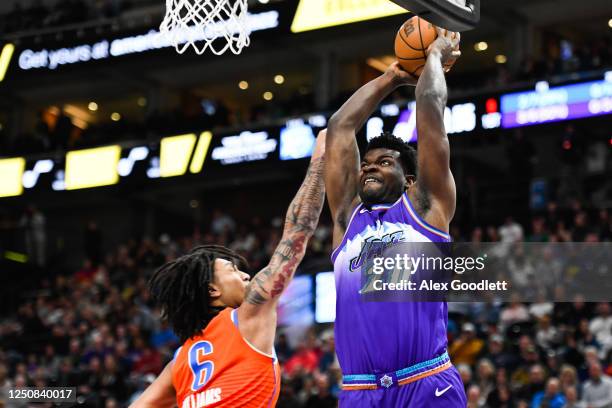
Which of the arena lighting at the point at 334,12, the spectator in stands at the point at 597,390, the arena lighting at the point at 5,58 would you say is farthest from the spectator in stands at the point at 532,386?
the arena lighting at the point at 5,58

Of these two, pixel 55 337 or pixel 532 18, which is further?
pixel 532 18

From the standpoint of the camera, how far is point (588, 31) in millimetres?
21812

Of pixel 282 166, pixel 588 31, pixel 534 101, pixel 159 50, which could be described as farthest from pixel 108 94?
pixel 534 101

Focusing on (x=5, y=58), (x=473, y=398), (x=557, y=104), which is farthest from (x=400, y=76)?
(x=5, y=58)

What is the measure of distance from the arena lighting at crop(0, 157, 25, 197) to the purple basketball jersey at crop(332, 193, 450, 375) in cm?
1659

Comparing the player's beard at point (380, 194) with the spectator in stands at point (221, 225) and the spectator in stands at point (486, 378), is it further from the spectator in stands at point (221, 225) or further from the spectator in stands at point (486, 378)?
the spectator in stands at point (221, 225)

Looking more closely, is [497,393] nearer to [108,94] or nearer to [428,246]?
[428,246]

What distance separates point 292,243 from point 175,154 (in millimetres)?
14528

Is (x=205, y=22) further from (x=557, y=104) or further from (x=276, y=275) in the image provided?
(x=557, y=104)

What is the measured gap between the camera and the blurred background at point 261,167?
12.9m

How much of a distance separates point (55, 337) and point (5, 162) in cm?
429

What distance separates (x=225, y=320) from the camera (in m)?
4.71

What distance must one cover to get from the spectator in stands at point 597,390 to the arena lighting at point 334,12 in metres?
7.95

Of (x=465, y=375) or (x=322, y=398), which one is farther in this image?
(x=322, y=398)
